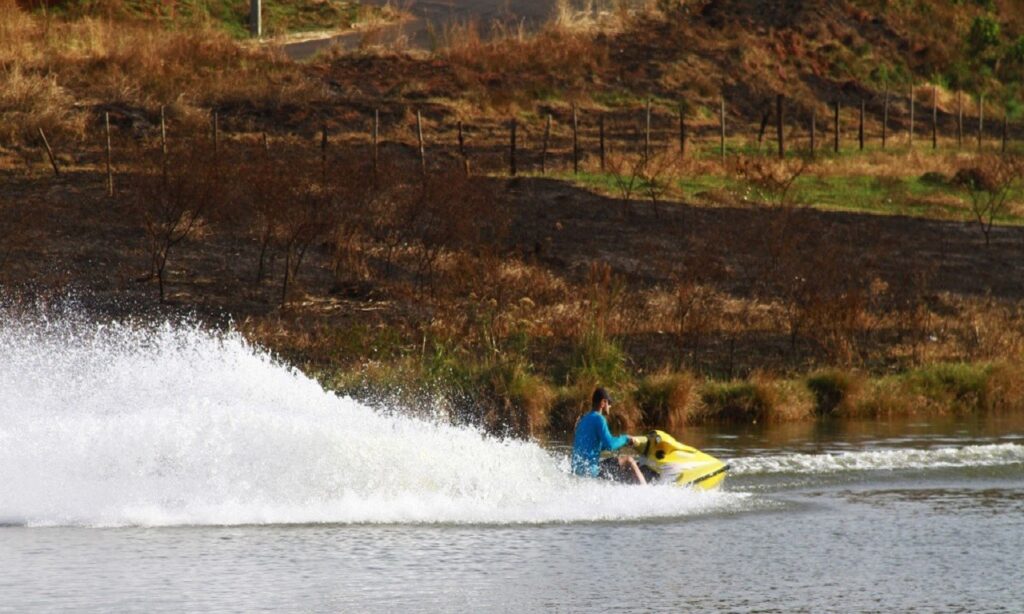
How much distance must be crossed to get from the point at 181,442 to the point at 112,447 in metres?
0.75

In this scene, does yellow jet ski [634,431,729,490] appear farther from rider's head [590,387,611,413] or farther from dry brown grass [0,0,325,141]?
dry brown grass [0,0,325,141]

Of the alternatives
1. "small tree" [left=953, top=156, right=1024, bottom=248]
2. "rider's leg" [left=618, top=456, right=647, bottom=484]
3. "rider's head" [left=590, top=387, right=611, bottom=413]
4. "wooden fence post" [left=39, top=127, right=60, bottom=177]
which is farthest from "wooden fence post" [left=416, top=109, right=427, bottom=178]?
"rider's leg" [left=618, top=456, right=647, bottom=484]

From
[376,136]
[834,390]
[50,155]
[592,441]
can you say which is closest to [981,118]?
[376,136]

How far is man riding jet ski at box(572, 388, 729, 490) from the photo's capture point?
2000 centimetres

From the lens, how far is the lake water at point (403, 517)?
1595 cm

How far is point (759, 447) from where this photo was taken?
24.9 meters

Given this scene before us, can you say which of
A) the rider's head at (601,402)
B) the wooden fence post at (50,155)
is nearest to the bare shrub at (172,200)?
the wooden fence post at (50,155)

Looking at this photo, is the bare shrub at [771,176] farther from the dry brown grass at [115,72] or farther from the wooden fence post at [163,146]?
the wooden fence post at [163,146]

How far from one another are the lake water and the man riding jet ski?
163 mm

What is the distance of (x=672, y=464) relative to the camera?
20391 millimetres

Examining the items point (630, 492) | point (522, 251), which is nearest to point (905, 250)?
point (522, 251)

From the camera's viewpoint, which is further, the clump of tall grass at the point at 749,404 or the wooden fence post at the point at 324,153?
the wooden fence post at the point at 324,153

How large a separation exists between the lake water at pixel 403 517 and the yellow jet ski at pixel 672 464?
159mm

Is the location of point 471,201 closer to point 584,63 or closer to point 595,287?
point 595,287
